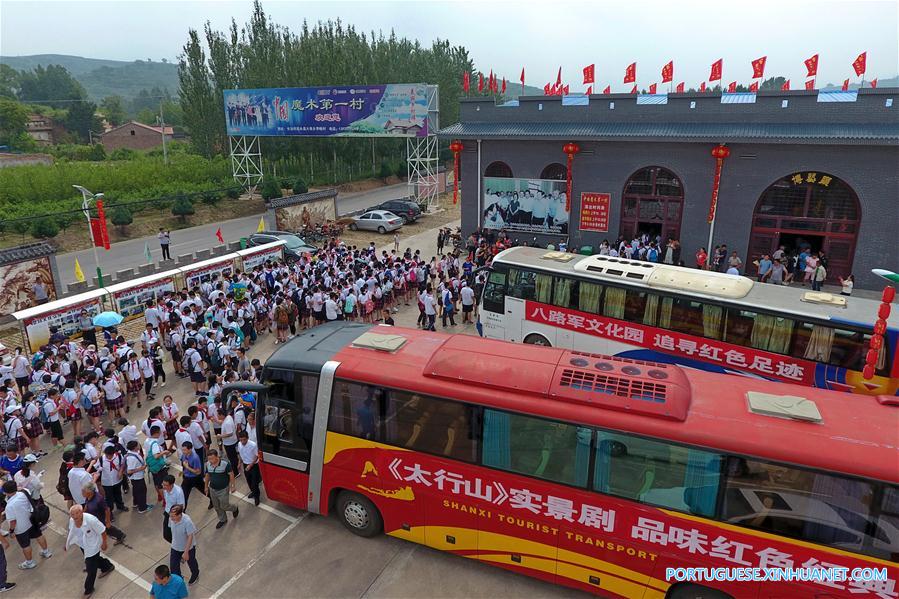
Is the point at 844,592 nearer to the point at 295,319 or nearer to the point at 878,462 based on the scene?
the point at 878,462

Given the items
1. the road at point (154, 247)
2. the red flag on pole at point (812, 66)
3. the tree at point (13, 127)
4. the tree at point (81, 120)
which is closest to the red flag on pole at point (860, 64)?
the red flag on pole at point (812, 66)

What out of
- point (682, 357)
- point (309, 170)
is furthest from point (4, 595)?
point (309, 170)

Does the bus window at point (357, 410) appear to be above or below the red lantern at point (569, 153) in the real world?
below

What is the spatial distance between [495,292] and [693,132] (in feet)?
38.0

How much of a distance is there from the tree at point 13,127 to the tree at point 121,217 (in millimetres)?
48135

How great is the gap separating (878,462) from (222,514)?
8.35 m

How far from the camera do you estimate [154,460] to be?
27.2ft

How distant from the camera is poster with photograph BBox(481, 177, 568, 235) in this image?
934 inches

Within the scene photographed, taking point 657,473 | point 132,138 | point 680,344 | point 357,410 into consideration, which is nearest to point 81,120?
point 132,138

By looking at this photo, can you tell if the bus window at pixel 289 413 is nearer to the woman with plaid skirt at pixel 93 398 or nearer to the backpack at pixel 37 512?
the backpack at pixel 37 512

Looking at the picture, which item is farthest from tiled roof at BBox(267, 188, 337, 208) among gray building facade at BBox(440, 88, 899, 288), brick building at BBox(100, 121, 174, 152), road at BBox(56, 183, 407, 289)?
brick building at BBox(100, 121, 174, 152)


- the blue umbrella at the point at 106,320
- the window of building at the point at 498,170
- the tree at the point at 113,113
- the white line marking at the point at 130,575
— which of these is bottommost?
the white line marking at the point at 130,575

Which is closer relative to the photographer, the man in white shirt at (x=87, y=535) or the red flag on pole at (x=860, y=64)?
the man in white shirt at (x=87, y=535)

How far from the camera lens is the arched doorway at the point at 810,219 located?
19109mm
